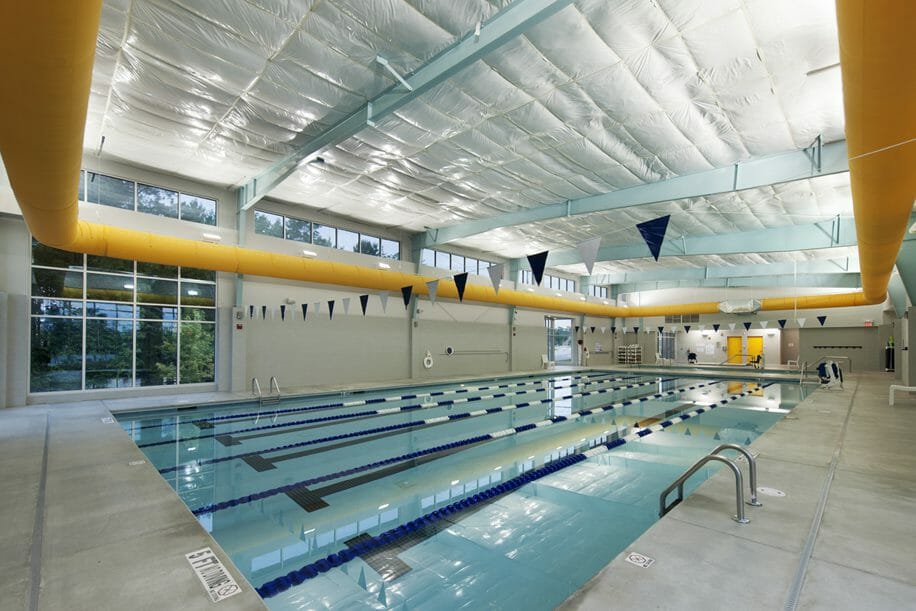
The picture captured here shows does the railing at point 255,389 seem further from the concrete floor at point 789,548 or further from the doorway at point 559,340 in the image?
the doorway at point 559,340

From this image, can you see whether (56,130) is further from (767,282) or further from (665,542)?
(767,282)

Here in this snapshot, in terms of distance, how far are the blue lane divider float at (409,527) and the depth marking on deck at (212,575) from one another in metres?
0.38

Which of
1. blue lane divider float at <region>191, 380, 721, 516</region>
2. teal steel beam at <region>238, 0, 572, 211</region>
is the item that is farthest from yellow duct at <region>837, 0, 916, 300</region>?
blue lane divider float at <region>191, 380, 721, 516</region>

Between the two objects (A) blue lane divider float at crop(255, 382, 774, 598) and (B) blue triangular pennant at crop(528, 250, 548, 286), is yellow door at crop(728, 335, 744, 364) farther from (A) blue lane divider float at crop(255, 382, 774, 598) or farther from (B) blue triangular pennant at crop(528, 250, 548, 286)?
(B) blue triangular pennant at crop(528, 250, 548, 286)

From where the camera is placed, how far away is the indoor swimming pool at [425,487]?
9.04 ft

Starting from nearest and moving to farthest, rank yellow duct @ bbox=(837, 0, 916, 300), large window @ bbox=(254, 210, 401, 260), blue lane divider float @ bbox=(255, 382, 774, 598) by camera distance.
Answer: yellow duct @ bbox=(837, 0, 916, 300), blue lane divider float @ bbox=(255, 382, 774, 598), large window @ bbox=(254, 210, 401, 260)

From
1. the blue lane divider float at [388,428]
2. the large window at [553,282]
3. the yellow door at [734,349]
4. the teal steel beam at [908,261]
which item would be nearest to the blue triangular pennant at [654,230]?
the blue lane divider float at [388,428]

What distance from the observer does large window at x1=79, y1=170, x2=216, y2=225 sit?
8180 millimetres

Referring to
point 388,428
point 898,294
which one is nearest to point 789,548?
point 388,428

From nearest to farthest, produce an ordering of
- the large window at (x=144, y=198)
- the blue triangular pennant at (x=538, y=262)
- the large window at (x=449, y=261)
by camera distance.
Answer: the blue triangular pennant at (x=538, y=262)
the large window at (x=144, y=198)
the large window at (x=449, y=261)

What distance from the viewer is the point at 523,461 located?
5309mm

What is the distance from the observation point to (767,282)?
61.1 feet

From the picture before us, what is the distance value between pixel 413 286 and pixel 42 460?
24.1 ft

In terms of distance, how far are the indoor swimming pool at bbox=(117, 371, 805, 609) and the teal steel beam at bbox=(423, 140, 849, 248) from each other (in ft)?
13.0
